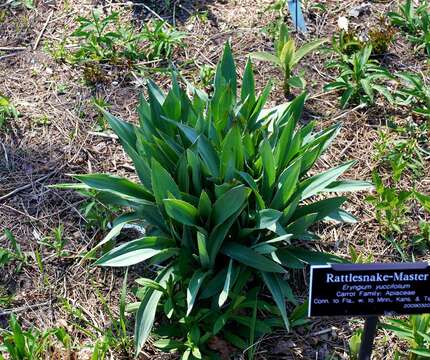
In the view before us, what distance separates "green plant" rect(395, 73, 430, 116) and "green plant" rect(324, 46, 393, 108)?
8 centimetres

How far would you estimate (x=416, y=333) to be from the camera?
91.7 inches

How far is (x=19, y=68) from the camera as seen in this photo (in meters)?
3.76

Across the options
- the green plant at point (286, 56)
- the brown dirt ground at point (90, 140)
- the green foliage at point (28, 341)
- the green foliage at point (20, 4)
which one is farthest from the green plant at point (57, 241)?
the green foliage at point (20, 4)

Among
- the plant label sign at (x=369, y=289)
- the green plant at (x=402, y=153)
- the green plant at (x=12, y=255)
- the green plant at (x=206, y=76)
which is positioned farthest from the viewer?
the green plant at (x=206, y=76)

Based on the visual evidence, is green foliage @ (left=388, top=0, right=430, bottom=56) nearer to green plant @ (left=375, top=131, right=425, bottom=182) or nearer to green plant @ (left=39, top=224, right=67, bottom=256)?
green plant @ (left=375, top=131, right=425, bottom=182)

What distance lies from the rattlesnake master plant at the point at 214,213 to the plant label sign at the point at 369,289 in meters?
0.29

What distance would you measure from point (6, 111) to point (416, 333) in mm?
2309

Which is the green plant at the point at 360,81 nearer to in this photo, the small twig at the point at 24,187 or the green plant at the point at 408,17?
the green plant at the point at 408,17

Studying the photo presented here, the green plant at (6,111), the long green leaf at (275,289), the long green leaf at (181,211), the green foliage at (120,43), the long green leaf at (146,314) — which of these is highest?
the green foliage at (120,43)

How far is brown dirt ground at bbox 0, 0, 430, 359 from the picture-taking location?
2.68 meters

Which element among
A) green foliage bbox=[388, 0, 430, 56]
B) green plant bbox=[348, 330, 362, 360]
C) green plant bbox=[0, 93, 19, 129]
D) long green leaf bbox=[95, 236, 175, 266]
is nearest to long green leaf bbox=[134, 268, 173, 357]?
long green leaf bbox=[95, 236, 175, 266]

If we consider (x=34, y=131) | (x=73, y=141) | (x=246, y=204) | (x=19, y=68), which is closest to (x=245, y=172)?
(x=246, y=204)

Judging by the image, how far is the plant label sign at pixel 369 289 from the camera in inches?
79.8

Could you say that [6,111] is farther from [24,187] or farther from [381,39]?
[381,39]
